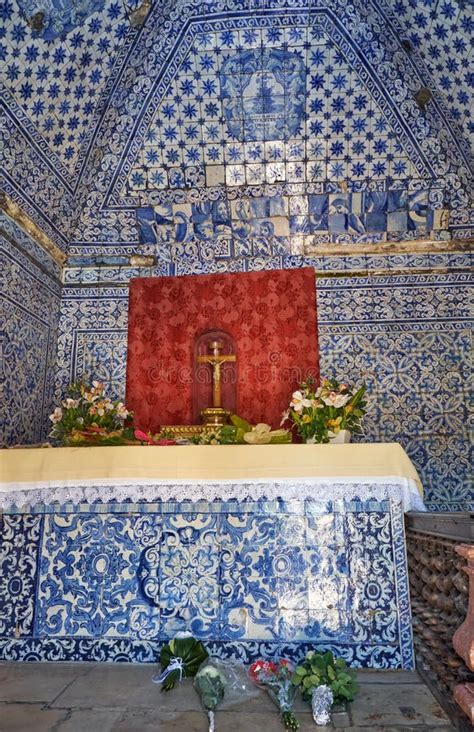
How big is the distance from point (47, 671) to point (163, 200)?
4.35 m

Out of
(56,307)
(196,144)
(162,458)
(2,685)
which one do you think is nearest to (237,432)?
(162,458)

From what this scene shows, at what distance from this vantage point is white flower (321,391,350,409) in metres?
3.84

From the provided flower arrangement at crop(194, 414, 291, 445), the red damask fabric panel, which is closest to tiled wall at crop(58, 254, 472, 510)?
the red damask fabric panel

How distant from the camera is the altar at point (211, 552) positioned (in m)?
3.14

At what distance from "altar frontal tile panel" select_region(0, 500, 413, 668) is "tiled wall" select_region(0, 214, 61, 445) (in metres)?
1.47

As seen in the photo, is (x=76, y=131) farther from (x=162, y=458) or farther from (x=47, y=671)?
(x=47, y=671)

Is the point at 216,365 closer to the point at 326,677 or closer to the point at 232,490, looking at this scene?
the point at 232,490

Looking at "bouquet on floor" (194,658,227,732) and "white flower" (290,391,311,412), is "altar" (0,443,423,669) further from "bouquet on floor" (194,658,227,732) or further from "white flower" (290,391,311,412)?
"white flower" (290,391,311,412)

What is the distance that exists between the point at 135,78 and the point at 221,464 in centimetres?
385

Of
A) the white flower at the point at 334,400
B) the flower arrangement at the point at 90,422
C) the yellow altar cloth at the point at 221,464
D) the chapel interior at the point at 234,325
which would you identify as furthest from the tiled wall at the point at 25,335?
the white flower at the point at 334,400

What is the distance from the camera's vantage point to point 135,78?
508 cm

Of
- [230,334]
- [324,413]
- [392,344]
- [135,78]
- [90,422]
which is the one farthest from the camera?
[230,334]

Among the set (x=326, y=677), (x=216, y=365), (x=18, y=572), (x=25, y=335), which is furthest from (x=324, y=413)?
(x=25, y=335)

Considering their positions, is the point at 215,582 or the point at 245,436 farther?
the point at 245,436
